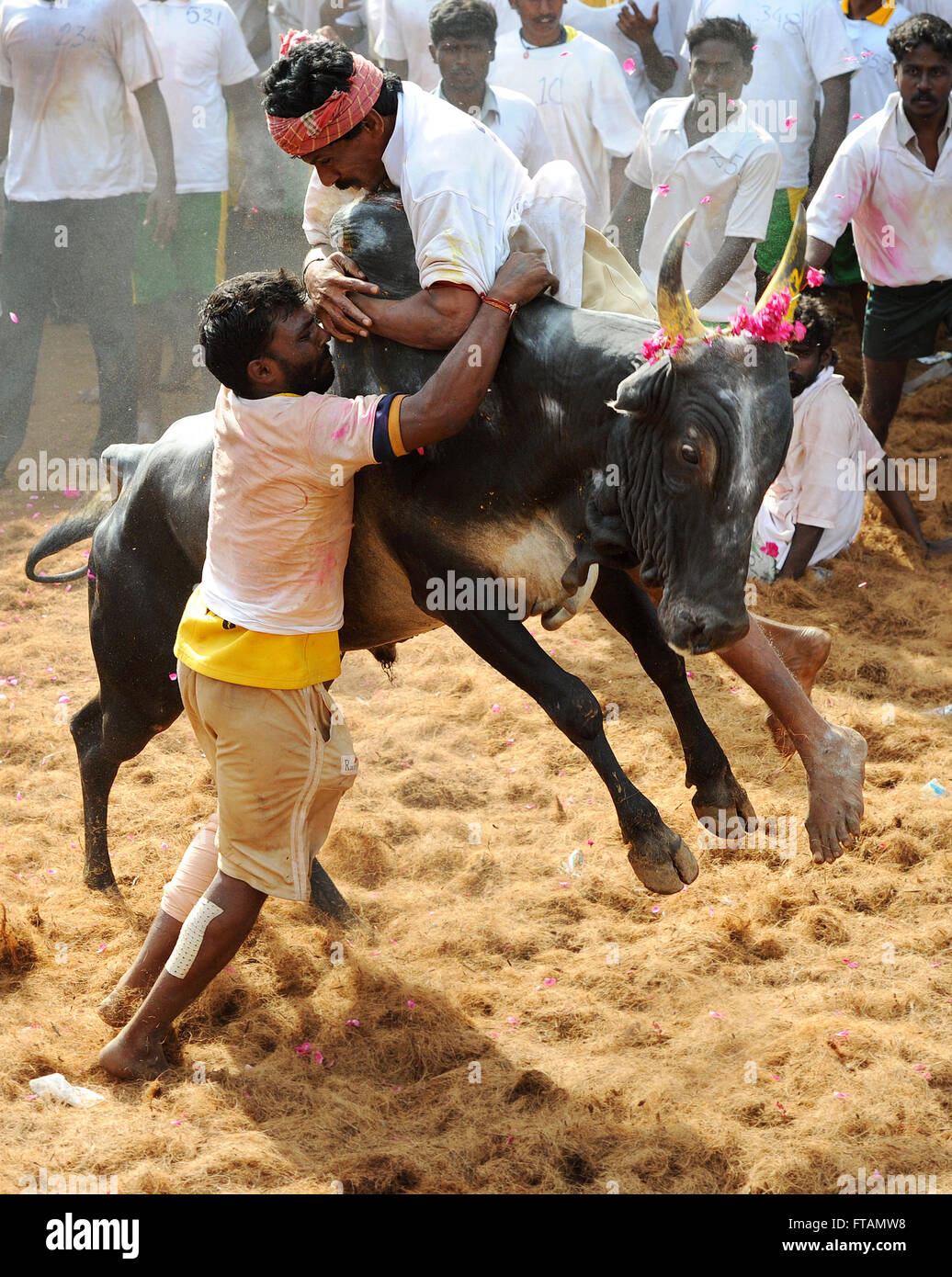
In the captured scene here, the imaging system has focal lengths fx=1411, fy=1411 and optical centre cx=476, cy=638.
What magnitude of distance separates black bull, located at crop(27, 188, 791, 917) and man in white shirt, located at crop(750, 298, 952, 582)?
3.27 meters

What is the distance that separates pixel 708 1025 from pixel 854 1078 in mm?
432

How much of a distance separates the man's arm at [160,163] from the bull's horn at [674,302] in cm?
607

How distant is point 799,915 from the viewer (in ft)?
13.9

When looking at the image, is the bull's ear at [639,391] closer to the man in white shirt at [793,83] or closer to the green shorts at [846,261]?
the man in white shirt at [793,83]

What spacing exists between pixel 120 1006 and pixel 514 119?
4712 mm

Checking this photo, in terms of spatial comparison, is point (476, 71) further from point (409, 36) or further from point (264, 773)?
point (264, 773)

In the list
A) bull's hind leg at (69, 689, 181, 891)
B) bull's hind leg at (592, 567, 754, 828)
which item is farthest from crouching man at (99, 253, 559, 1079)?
bull's hind leg at (69, 689, 181, 891)

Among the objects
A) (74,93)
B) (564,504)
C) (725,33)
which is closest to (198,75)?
(74,93)

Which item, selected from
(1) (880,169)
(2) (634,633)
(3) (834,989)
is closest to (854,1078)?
(3) (834,989)

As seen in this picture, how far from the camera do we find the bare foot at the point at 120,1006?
12.3ft

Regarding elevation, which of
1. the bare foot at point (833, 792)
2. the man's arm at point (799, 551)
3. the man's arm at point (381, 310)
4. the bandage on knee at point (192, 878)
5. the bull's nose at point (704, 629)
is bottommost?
the man's arm at point (799, 551)

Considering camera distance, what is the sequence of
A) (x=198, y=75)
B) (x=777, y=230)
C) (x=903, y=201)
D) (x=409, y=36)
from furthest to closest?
(x=198, y=75), (x=409, y=36), (x=777, y=230), (x=903, y=201)

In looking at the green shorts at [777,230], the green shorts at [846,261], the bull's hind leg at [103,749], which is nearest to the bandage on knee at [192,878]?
the bull's hind leg at [103,749]

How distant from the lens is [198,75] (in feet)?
27.5
